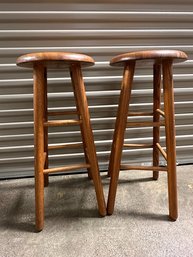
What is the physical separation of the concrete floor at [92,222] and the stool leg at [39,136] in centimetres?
11

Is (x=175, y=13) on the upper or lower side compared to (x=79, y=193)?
upper

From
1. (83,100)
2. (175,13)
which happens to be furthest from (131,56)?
(175,13)

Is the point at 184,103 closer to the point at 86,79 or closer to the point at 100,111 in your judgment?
the point at 100,111

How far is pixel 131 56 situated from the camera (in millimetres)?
988

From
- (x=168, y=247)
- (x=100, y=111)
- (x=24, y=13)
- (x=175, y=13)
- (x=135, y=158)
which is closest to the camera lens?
(x=168, y=247)

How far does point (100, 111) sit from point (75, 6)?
62 cm

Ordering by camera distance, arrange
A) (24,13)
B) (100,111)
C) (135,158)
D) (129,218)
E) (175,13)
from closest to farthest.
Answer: (129,218)
(24,13)
(175,13)
(100,111)
(135,158)

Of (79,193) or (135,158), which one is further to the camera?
(135,158)

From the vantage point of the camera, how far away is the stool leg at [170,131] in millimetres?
1037

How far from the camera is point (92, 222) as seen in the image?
3.72 ft

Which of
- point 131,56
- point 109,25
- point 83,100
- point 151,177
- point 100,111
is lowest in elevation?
point 151,177

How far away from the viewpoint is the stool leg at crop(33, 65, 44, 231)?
3.26 feet

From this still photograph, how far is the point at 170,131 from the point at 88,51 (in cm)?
68

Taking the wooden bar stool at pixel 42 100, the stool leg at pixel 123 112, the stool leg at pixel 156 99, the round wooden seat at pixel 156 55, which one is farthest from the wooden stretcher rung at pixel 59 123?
the stool leg at pixel 156 99
